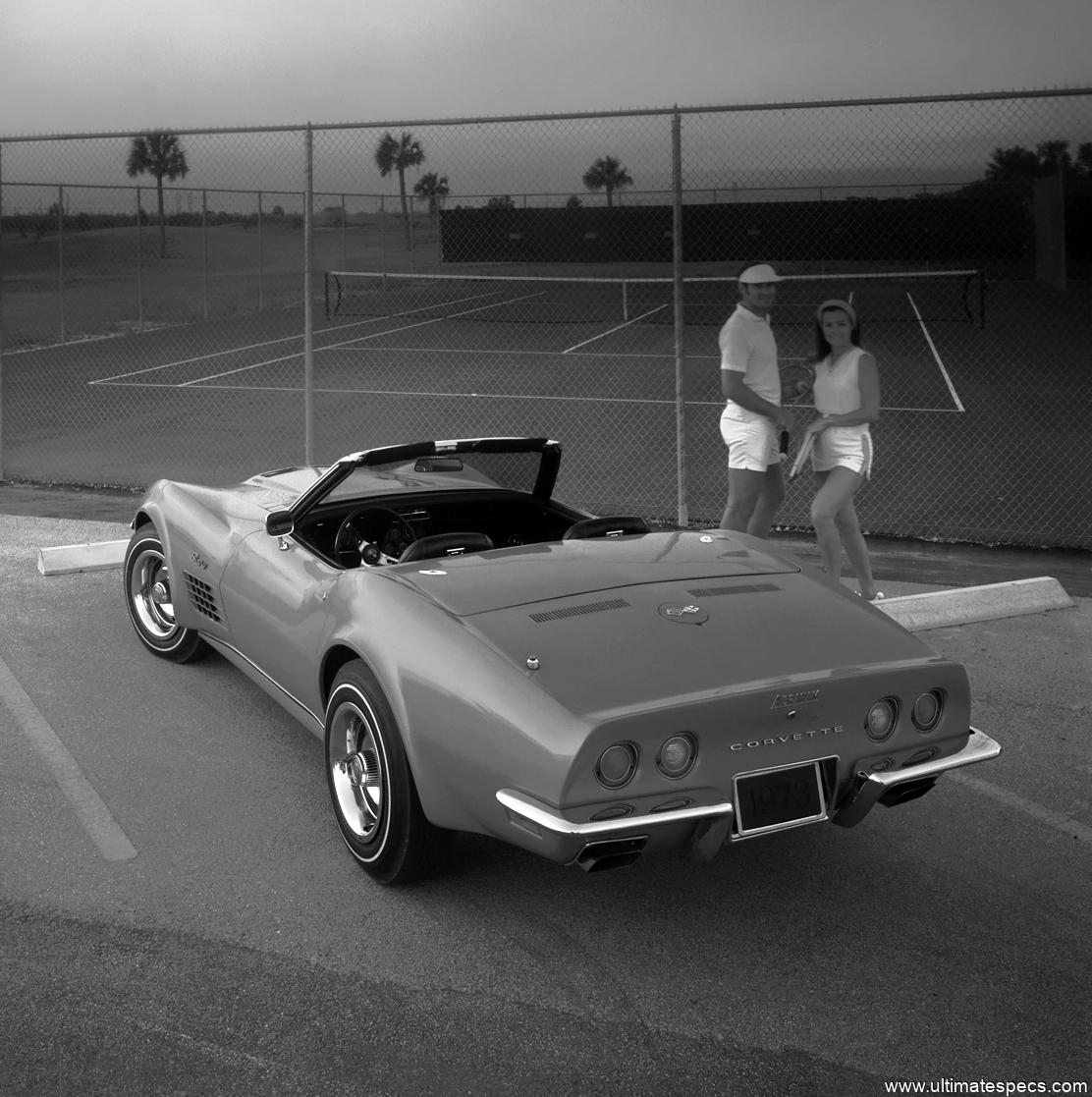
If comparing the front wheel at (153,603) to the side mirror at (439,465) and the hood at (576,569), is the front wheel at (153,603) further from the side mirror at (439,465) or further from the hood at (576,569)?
the hood at (576,569)

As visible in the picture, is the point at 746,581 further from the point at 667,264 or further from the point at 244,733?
the point at 667,264

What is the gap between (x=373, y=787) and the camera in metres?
4.01

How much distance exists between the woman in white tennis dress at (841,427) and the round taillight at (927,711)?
2.68 meters

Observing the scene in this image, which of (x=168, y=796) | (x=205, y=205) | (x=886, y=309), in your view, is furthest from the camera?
(x=886, y=309)

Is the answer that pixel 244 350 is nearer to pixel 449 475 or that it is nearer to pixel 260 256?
pixel 260 256

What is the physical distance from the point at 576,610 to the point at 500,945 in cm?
95

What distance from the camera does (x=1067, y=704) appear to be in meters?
5.57

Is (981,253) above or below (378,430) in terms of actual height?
above

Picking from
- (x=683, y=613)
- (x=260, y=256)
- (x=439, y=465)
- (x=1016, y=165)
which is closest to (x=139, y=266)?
(x=260, y=256)

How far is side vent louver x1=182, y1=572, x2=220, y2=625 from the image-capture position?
5.21 meters

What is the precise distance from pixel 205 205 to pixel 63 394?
9476 mm

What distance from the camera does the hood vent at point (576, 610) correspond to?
12.3 feet

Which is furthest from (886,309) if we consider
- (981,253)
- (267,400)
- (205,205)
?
(267,400)

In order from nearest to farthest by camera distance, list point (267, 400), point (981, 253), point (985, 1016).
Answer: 1. point (985, 1016)
2. point (267, 400)
3. point (981, 253)
